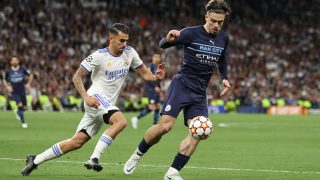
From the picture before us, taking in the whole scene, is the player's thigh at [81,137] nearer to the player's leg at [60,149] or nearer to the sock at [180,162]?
the player's leg at [60,149]

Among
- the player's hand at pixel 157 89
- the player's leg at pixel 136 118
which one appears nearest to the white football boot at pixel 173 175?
the player's leg at pixel 136 118

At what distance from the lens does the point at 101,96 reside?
11.5 m

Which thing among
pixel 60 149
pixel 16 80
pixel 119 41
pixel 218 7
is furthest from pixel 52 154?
pixel 16 80

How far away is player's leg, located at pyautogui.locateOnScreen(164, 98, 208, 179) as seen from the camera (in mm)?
10953

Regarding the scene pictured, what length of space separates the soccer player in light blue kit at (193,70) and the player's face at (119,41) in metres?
0.63

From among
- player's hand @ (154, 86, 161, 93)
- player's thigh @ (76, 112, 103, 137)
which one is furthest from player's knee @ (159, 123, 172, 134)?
player's hand @ (154, 86, 161, 93)

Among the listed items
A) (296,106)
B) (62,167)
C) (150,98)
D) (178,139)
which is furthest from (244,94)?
(62,167)

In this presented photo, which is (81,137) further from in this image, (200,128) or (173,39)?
(173,39)

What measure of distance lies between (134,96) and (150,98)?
53.2 ft

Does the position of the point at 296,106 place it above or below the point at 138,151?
below

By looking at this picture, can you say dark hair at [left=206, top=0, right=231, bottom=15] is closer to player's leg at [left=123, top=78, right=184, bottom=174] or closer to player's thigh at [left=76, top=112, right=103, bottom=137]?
player's leg at [left=123, top=78, right=184, bottom=174]

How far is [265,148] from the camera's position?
60.7 feet

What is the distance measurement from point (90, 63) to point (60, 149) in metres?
1.32

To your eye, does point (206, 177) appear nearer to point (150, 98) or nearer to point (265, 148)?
point (265, 148)
